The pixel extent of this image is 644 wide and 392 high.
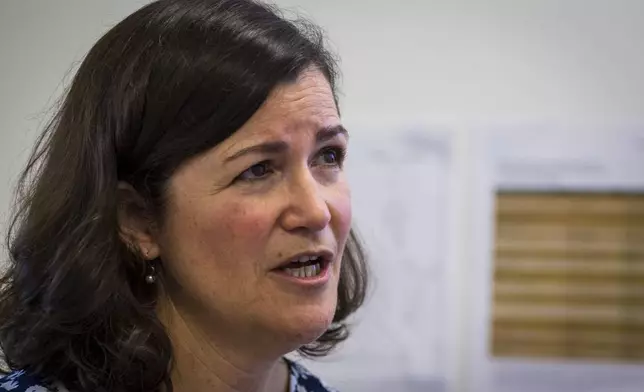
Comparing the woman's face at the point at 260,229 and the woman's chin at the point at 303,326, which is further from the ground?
the woman's face at the point at 260,229

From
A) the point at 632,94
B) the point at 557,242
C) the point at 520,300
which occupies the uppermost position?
the point at 632,94

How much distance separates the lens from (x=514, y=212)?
1731 millimetres

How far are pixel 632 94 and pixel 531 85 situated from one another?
229 mm

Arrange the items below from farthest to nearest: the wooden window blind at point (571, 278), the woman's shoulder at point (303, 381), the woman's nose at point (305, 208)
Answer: the wooden window blind at point (571, 278)
the woman's shoulder at point (303, 381)
the woman's nose at point (305, 208)

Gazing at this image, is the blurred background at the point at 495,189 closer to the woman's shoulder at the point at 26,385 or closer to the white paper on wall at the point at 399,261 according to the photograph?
the white paper on wall at the point at 399,261

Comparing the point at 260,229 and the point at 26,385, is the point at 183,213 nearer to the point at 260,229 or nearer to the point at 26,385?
the point at 260,229

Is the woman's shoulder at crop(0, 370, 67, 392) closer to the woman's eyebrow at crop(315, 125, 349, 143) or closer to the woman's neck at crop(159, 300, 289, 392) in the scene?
the woman's neck at crop(159, 300, 289, 392)

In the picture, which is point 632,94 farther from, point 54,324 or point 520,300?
point 54,324

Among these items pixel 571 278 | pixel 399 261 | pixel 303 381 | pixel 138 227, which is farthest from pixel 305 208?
pixel 571 278

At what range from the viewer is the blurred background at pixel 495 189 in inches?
67.4

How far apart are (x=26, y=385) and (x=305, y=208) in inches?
17.6

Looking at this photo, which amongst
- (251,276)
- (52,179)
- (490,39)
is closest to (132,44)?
(52,179)

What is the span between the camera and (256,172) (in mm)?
999

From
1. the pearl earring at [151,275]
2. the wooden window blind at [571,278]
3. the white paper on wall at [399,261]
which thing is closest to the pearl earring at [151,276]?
the pearl earring at [151,275]
